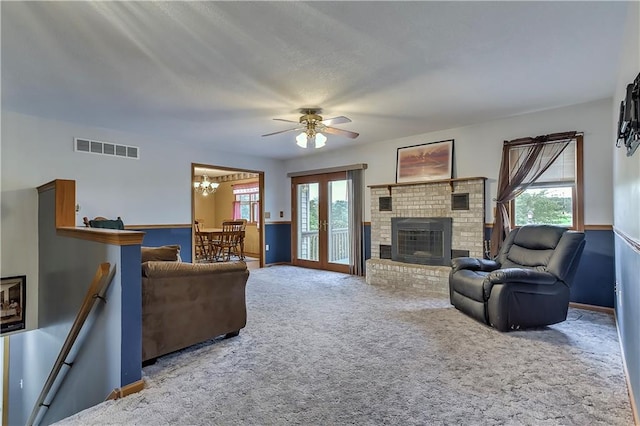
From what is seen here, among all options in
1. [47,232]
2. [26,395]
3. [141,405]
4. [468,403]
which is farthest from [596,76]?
[26,395]

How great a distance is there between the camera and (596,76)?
10.2 feet

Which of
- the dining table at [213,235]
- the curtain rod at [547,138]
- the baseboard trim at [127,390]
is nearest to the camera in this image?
the baseboard trim at [127,390]

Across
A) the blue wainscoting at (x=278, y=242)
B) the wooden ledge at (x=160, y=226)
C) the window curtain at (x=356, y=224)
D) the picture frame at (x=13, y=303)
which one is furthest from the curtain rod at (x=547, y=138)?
the picture frame at (x=13, y=303)

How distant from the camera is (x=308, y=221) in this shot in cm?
711

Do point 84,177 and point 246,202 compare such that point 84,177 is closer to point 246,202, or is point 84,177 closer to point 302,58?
point 302,58

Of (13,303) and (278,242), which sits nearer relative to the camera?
(13,303)

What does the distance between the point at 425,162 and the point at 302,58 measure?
10.4ft

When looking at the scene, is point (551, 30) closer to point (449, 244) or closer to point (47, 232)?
point (449, 244)

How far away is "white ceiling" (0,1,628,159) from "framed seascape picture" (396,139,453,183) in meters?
0.89

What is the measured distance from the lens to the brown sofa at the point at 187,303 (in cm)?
246

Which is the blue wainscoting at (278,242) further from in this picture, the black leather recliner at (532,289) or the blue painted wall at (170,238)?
the black leather recliner at (532,289)

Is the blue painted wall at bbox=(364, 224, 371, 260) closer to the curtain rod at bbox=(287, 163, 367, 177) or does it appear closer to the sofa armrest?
the curtain rod at bbox=(287, 163, 367, 177)

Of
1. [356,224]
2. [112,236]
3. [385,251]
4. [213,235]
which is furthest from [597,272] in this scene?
[213,235]

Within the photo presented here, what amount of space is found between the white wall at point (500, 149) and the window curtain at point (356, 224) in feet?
0.47
